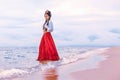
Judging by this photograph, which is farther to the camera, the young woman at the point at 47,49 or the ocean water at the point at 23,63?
the young woman at the point at 47,49

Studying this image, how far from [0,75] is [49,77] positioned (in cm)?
199

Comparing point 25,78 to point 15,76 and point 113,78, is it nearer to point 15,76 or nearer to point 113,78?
point 15,76

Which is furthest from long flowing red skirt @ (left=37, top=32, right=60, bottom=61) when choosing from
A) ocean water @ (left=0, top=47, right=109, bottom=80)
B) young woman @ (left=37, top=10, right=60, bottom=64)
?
ocean water @ (left=0, top=47, right=109, bottom=80)

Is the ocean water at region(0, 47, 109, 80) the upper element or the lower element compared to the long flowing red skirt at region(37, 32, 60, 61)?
lower

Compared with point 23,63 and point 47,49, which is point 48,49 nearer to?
point 47,49

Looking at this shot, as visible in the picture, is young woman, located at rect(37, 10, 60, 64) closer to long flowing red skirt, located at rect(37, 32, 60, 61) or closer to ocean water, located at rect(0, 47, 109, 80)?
long flowing red skirt, located at rect(37, 32, 60, 61)

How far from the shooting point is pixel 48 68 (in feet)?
41.4

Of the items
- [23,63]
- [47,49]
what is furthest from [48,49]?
[23,63]

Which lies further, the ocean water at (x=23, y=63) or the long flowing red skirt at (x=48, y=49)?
the long flowing red skirt at (x=48, y=49)

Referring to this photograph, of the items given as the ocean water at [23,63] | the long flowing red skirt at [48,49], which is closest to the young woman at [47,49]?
the long flowing red skirt at [48,49]

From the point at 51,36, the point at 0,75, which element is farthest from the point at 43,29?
the point at 0,75

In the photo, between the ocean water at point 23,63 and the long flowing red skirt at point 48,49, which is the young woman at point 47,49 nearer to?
the long flowing red skirt at point 48,49

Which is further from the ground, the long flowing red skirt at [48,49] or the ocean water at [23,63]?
the long flowing red skirt at [48,49]

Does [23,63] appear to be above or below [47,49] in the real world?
below
